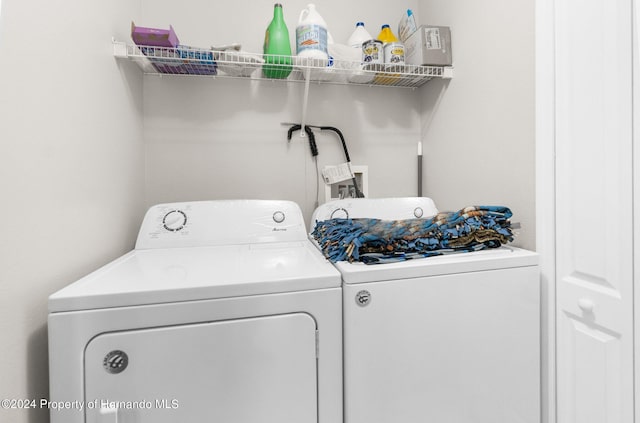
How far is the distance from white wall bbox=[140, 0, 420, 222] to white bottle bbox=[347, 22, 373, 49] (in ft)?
0.43

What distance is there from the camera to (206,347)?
76cm

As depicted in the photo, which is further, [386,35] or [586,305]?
[386,35]

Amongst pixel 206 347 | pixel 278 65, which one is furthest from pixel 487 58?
pixel 206 347

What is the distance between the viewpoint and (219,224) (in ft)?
4.35

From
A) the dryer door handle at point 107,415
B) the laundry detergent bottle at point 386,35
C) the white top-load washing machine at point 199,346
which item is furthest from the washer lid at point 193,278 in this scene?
the laundry detergent bottle at point 386,35

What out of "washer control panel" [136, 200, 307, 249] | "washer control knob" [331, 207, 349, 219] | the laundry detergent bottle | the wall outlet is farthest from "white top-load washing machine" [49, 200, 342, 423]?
the laundry detergent bottle

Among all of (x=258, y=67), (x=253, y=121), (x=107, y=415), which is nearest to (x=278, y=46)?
(x=258, y=67)

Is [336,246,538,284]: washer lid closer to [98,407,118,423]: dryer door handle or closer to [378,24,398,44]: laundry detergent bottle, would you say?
[98,407,118,423]: dryer door handle

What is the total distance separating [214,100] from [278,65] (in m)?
0.41

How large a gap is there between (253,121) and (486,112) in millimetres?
1095

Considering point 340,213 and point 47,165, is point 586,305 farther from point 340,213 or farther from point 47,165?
point 47,165

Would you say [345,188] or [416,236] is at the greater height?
[345,188]

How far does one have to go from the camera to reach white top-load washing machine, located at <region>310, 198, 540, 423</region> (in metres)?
0.86

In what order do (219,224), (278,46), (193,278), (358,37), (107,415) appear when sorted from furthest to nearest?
(358,37) → (278,46) → (219,224) → (193,278) → (107,415)
